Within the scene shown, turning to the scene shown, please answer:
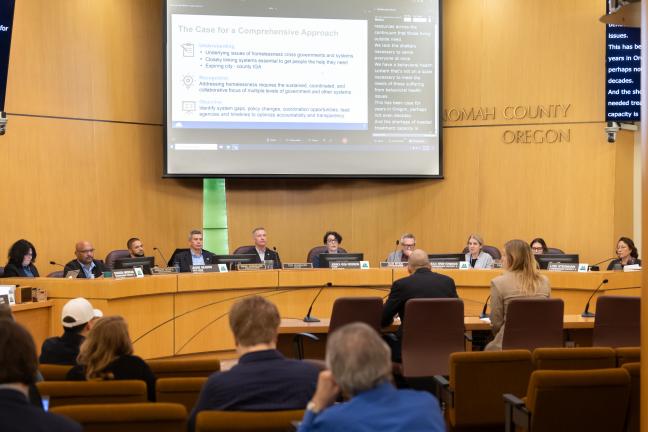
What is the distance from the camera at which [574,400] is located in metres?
3.74

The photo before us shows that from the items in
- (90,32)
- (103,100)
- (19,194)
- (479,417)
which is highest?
(90,32)

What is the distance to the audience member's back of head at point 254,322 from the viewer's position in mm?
3158

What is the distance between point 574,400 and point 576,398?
0.01m

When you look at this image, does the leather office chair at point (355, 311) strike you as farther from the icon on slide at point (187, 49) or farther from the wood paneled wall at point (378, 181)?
the icon on slide at point (187, 49)

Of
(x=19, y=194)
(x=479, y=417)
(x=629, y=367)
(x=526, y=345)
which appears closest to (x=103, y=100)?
(x=19, y=194)

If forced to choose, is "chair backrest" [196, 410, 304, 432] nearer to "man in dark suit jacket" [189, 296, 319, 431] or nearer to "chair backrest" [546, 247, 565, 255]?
"man in dark suit jacket" [189, 296, 319, 431]

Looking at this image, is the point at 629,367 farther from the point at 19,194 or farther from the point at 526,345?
the point at 19,194

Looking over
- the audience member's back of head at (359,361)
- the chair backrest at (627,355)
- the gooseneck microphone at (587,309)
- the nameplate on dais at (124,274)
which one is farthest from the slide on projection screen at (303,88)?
the audience member's back of head at (359,361)

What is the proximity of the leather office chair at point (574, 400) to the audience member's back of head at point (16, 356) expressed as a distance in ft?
7.08

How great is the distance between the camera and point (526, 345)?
569 cm

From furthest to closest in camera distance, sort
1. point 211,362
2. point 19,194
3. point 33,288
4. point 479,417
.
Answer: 1. point 19,194
2. point 33,288
3. point 479,417
4. point 211,362

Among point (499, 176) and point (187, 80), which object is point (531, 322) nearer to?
point (499, 176)

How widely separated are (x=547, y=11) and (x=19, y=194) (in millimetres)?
6708

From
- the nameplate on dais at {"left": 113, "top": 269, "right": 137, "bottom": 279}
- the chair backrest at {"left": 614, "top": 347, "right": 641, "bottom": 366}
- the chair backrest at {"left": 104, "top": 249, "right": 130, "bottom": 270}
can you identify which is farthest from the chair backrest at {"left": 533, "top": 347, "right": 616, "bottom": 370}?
the chair backrest at {"left": 104, "top": 249, "right": 130, "bottom": 270}
